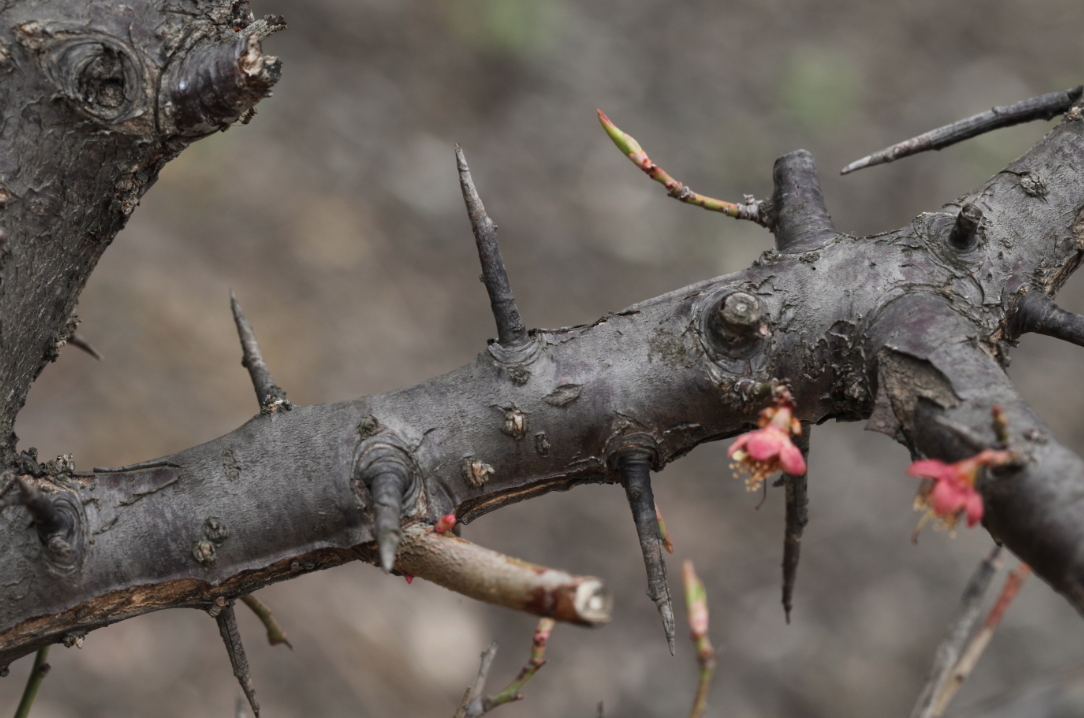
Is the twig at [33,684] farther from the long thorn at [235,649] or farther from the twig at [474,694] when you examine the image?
the twig at [474,694]

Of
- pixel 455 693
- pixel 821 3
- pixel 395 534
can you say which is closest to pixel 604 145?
pixel 821 3

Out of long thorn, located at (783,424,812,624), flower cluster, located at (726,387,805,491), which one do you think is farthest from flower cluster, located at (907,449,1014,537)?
long thorn, located at (783,424,812,624)

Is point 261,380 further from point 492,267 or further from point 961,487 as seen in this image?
point 961,487

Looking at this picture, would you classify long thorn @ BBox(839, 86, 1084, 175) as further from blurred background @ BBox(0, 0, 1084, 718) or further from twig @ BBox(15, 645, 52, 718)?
blurred background @ BBox(0, 0, 1084, 718)

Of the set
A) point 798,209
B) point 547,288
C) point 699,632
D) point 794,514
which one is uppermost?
point 547,288

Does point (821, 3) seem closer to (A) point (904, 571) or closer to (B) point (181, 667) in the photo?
(A) point (904, 571)

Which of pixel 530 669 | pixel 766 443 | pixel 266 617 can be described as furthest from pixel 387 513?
pixel 266 617
